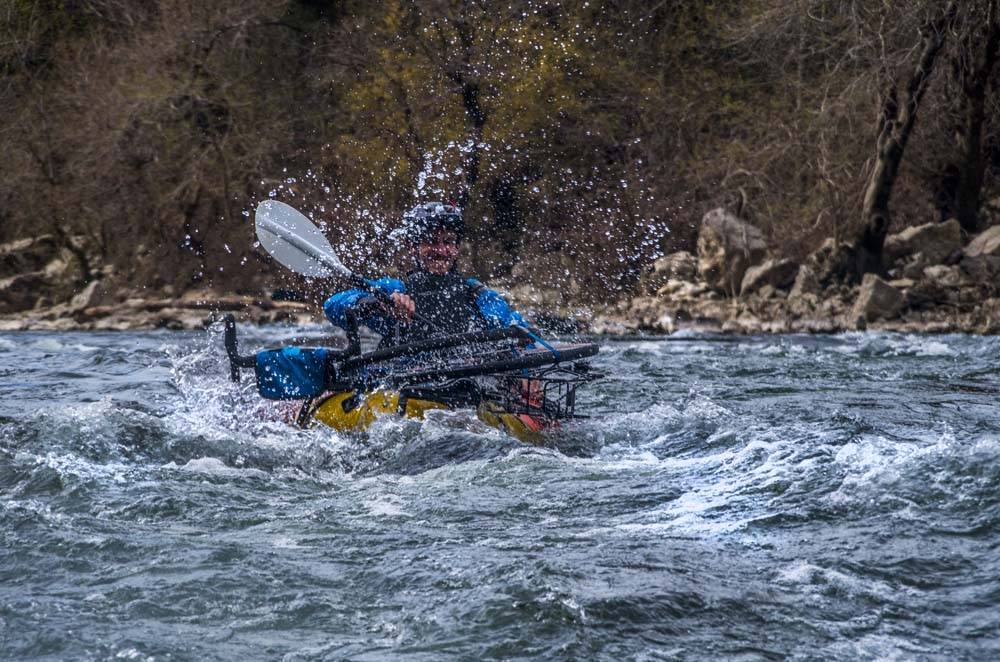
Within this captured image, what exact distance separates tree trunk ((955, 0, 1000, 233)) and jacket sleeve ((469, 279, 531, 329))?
10.5 meters

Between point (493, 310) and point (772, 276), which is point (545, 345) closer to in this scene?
point (493, 310)

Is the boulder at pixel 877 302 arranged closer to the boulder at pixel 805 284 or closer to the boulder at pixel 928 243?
the boulder at pixel 805 284

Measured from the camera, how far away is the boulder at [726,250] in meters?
16.6

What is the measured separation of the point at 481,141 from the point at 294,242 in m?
13.2

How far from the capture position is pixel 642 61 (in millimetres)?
21391

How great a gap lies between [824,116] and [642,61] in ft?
21.8

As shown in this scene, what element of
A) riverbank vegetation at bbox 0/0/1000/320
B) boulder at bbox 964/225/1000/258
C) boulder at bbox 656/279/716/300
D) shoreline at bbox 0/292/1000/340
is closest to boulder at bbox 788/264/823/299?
shoreline at bbox 0/292/1000/340

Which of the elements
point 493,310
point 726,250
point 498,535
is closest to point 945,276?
point 726,250

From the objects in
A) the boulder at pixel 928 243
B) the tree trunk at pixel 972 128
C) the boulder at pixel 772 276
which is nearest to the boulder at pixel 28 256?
the boulder at pixel 772 276

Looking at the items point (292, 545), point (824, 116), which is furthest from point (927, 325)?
point (292, 545)

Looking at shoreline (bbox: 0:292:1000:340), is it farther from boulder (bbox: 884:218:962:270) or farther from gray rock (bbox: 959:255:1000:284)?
boulder (bbox: 884:218:962:270)

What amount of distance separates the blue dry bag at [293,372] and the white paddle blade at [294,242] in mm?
495

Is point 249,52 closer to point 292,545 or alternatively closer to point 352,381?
point 352,381

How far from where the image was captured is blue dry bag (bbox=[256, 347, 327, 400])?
5.85m
